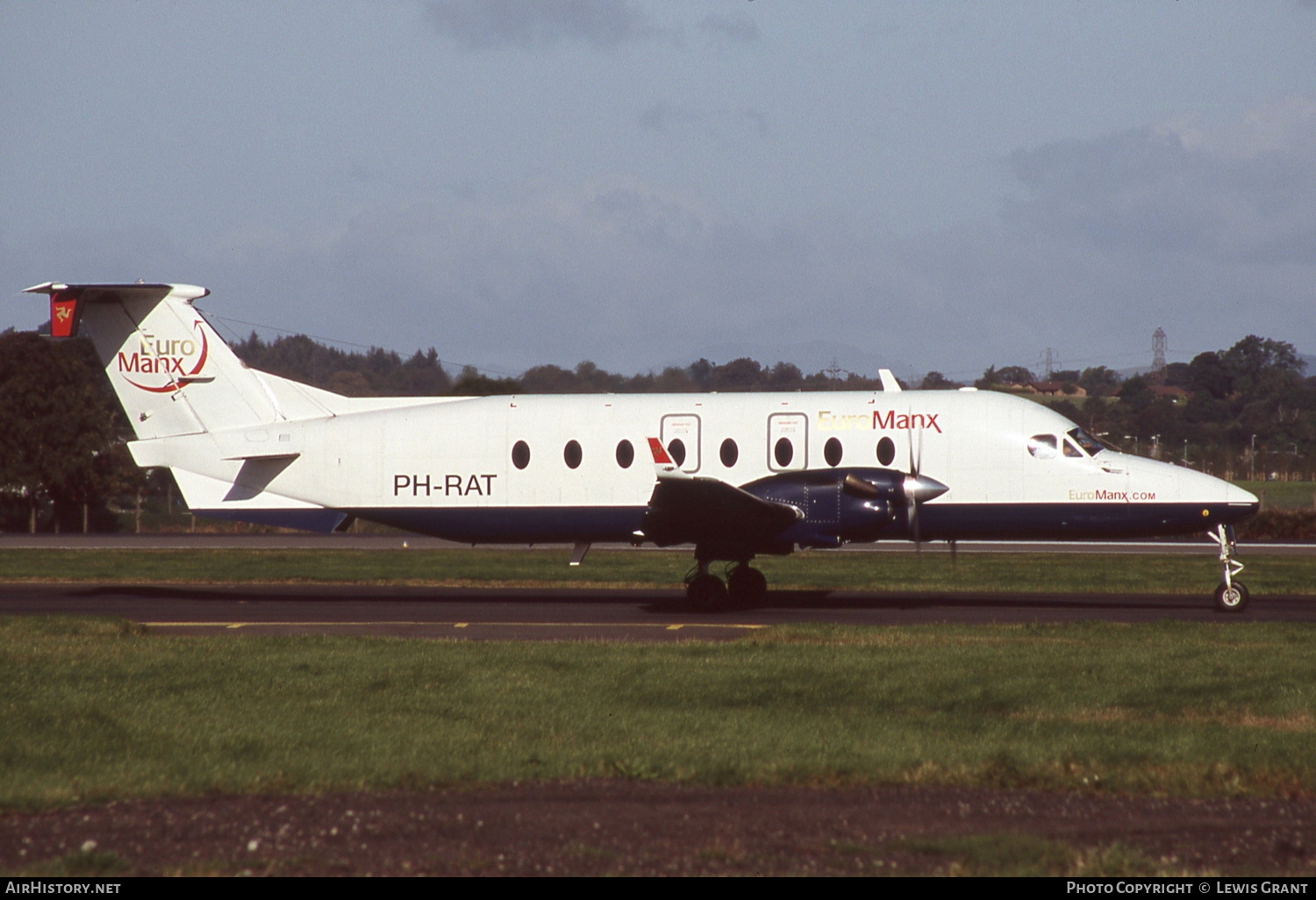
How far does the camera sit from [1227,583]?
65.2 feet

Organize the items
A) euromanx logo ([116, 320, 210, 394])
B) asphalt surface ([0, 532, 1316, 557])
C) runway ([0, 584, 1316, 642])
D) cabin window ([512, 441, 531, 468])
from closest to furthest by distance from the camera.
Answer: runway ([0, 584, 1316, 642])
cabin window ([512, 441, 531, 468])
euromanx logo ([116, 320, 210, 394])
asphalt surface ([0, 532, 1316, 557])

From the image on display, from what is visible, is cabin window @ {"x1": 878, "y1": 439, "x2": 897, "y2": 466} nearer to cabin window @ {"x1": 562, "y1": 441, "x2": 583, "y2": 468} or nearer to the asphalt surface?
cabin window @ {"x1": 562, "y1": 441, "x2": 583, "y2": 468}

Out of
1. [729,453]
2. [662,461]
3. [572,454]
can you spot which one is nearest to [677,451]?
[729,453]

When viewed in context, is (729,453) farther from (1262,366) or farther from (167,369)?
(1262,366)

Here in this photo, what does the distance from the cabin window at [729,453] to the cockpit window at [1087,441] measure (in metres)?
5.66

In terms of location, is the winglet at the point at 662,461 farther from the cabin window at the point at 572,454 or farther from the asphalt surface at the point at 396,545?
the asphalt surface at the point at 396,545

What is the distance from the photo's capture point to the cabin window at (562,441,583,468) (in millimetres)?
21531

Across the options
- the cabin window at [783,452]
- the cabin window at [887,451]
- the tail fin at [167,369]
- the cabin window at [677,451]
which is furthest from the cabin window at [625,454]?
the tail fin at [167,369]

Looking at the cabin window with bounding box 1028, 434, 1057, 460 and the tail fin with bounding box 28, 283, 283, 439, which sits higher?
the tail fin with bounding box 28, 283, 283, 439

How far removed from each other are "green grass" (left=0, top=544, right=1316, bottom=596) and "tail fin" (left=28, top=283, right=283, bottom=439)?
6.65 metres

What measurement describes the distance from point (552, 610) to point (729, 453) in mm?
A: 4027

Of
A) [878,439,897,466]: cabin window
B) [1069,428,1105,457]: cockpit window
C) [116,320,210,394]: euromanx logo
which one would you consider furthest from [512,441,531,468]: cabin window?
[1069,428,1105,457]: cockpit window

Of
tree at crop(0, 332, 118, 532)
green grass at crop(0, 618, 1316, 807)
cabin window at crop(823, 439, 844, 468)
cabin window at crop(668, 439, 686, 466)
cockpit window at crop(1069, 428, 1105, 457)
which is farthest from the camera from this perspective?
tree at crop(0, 332, 118, 532)

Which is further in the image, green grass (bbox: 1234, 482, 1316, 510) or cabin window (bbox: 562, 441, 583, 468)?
green grass (bbox: 1234, 482, 1316, 510)
